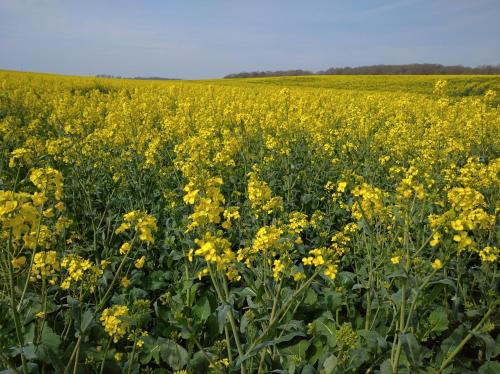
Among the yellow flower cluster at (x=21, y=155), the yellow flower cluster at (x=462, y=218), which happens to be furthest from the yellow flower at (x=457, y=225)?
the yellow flower cluster at (x=21, y=155)

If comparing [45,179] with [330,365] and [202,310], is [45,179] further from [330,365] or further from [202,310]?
[330,365]

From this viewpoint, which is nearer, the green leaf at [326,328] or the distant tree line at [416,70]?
the green leaf at [326,328]

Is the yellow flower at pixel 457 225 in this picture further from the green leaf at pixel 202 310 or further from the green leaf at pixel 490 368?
the green leaf at pixel 202 310

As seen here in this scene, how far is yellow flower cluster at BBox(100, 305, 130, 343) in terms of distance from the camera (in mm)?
2068

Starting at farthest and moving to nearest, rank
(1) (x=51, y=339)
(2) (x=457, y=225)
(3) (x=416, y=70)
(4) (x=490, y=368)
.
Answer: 1. (3) (x=416, y=70)
2. (1) (x=51, y=339)
3. (4) (x=490, y=368)
4. (2) (x=457, y=225)

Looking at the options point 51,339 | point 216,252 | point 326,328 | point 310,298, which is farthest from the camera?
point 310,298

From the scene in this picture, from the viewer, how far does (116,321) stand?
2064 millimetres

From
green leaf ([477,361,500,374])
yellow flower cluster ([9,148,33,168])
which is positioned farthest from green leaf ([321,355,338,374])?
yellow flower cluster ([9,148,33,168])

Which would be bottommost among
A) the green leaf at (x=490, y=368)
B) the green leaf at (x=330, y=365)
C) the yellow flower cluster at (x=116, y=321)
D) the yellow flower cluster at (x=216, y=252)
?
the green leaf at (x=490, y=368)

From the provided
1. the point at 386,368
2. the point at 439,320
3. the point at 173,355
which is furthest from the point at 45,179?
the point at 439,320

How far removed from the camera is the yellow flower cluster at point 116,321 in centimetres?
207

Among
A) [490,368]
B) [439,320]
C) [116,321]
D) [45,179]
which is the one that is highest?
[45,179]

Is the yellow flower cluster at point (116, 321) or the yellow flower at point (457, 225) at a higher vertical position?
the yellow flower at point (457, 225)

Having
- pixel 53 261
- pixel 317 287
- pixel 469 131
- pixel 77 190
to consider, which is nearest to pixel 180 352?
pixel 53 261
